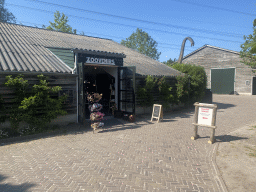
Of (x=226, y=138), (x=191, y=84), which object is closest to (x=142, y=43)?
(x=191, y=84)

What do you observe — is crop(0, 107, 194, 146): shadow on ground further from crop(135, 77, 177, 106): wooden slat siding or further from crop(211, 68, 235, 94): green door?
crop(211, 68, 235, 94): green door

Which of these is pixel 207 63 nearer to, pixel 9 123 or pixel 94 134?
pixel 94 134

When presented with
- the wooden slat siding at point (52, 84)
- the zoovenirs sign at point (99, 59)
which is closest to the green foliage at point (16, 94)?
the wooden slat siding at point (52, 84)

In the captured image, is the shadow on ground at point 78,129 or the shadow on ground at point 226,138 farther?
the shadow on ground at point 226,138

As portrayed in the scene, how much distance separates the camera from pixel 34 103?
7430 millimetres

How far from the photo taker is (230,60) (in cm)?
2841

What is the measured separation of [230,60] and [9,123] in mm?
30515

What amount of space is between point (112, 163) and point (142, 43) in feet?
190

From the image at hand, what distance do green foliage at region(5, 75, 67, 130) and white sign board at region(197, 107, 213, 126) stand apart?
19.3 feet

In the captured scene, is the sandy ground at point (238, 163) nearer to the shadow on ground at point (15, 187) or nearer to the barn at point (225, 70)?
the shadow on ground at point (15, 187)

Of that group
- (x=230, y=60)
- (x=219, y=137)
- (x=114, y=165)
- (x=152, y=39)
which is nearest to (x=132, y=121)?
(x=219, y=137)

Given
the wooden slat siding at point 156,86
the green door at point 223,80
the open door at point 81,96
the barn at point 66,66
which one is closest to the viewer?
the barn at point 66,66

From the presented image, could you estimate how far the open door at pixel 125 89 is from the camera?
10.3m

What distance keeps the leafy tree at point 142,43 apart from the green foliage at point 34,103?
53.1 metres
